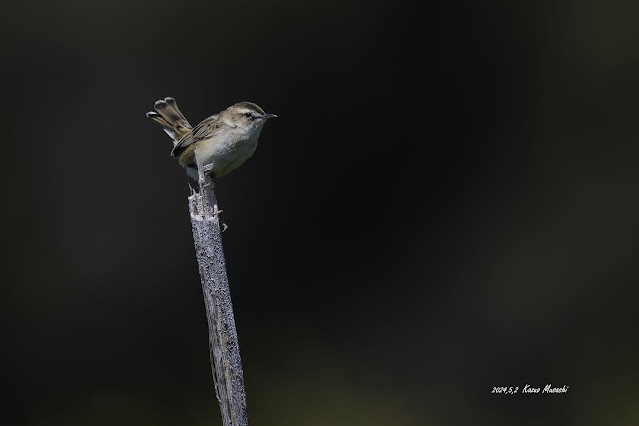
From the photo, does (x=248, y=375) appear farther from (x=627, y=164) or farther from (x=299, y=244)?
(x=627, y=164)

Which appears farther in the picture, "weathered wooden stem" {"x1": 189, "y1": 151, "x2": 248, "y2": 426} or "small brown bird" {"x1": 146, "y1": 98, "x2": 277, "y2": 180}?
"small brown bird" {"x1": 146, "y1": 98, "x2": 277, "y2": 180}

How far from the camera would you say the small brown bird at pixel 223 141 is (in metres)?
4.56

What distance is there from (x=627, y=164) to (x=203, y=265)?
708 centimetres

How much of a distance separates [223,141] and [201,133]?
0.33 meters

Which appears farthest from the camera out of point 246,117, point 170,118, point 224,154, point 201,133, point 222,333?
point 170,118

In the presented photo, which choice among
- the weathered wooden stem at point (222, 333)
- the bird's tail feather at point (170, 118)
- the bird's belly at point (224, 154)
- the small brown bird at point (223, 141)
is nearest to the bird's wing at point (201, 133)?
the small brown bird at point (223, 141)

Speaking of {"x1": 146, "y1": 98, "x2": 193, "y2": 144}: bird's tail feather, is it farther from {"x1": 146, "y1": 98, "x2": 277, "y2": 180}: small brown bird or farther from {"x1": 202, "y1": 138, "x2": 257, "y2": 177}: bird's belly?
{"x1": 202, "y1": 138, "x2": 257, "y2": 177}: bird's belly

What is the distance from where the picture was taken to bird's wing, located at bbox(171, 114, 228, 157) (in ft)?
15.5

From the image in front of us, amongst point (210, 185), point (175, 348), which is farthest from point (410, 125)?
point (210, 185)

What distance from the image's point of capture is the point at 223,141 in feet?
15.0

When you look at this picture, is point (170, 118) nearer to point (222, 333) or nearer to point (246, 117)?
point (246, 117)

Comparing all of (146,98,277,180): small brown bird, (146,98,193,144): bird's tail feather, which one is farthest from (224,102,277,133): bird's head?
(146,98,193,144): bird's tail feather

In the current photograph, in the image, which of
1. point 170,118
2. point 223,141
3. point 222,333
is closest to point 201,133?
point 223,141

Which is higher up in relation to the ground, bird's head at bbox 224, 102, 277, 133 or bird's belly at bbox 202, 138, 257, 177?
bird's head at bbox 224, 102, 277, 133
